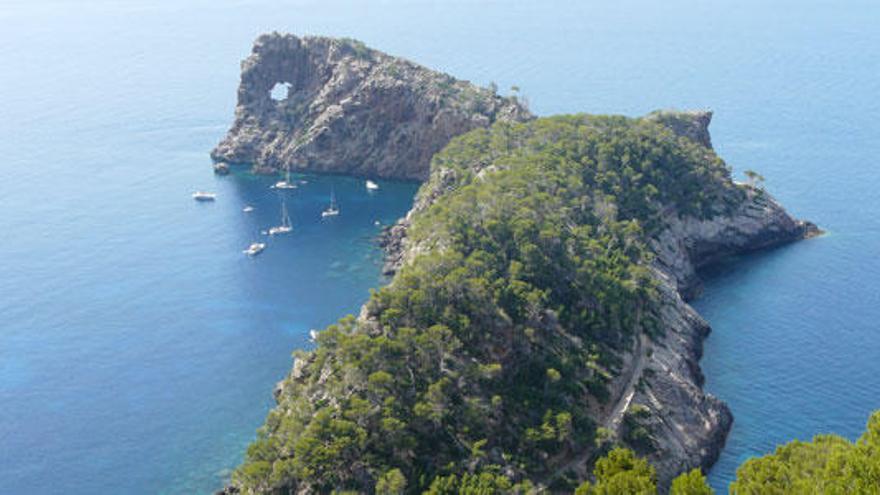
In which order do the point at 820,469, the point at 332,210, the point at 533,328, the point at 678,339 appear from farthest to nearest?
the point at 332,210, the point at 678,339, the point at 533,328, the point at 820,469

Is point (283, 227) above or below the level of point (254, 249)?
above

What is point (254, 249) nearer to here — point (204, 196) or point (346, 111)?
point (204, 196)

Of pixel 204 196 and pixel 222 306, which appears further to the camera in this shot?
pixel 204 196

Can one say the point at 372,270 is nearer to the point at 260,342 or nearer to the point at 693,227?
the point at 260,342

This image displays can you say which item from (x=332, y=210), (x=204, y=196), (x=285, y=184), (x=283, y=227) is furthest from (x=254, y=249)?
(x=285, y=184)

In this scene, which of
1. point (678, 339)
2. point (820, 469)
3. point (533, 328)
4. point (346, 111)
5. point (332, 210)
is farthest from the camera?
point (346, 111)

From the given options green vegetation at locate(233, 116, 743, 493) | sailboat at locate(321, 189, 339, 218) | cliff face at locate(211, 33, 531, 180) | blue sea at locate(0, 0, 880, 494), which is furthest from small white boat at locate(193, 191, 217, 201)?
green vegetation at locate(233, 116, 743, 493)

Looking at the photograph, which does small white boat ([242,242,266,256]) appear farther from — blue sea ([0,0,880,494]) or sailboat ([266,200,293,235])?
sailboat ([266,200,293,235])
